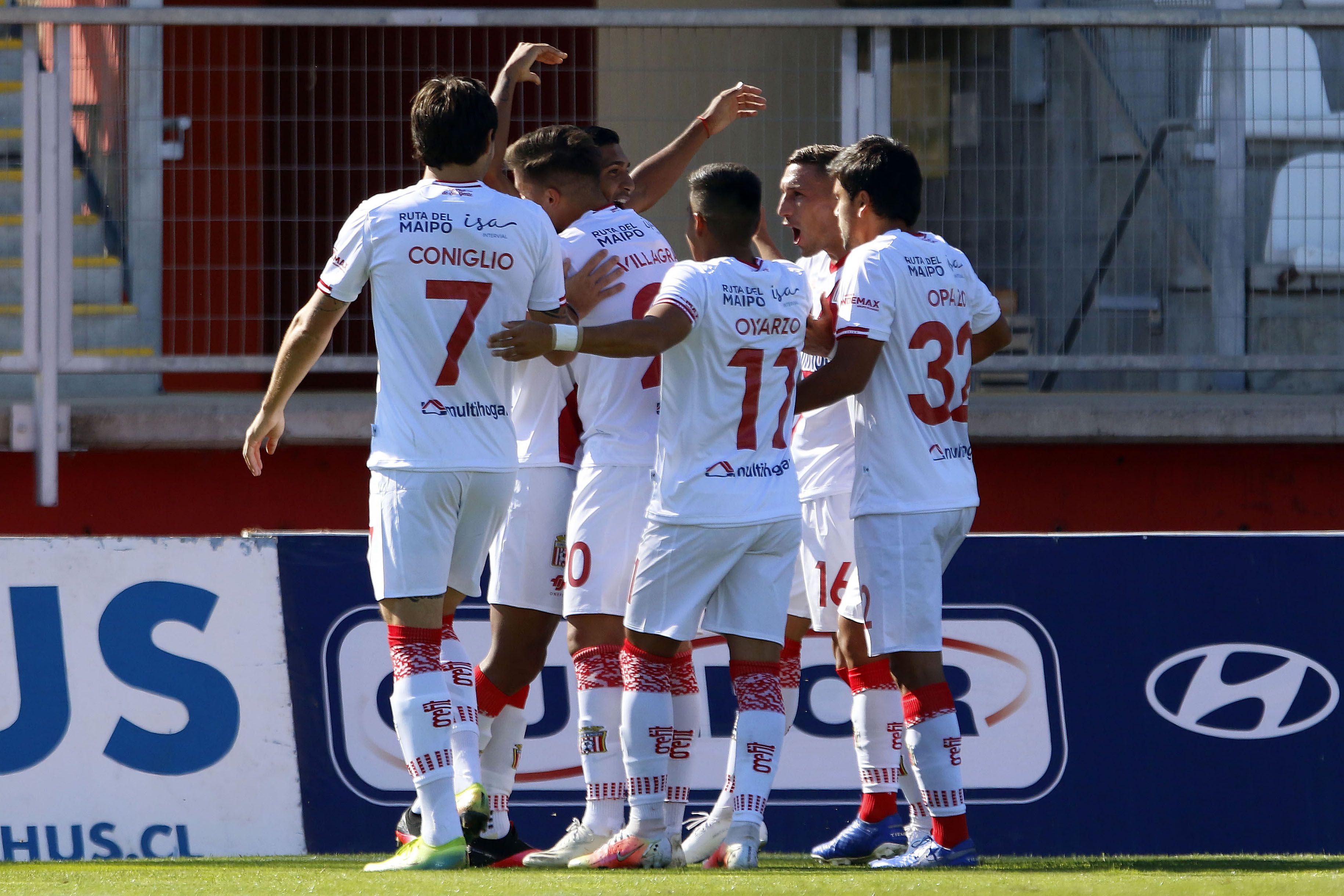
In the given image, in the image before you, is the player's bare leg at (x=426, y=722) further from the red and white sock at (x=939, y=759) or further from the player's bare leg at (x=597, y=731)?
the red and white sock at (x=939, y=759)

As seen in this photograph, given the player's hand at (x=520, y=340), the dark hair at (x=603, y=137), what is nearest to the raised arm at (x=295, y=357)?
the player's hand at (x=520, y=340)

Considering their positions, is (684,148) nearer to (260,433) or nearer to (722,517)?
(722,517)

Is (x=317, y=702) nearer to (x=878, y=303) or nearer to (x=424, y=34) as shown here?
(x=878, y=303)

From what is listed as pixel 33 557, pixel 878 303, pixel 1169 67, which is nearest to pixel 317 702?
pixel 33 557

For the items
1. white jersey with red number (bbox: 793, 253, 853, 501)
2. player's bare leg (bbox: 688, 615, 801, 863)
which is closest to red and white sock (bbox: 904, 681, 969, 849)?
player's bare leg (bbox: 688, 615, 801, 863)

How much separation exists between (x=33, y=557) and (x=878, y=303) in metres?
3.21

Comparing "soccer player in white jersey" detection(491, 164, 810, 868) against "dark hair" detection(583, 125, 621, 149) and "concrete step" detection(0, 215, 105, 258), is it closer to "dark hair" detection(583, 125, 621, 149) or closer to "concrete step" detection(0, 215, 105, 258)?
"dark hair" detection(583, 125, 621, 149)

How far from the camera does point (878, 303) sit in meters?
4.51

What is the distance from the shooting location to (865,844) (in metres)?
5.01

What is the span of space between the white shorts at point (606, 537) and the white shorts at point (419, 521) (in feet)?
1.55

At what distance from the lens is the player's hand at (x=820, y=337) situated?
4.80 meters

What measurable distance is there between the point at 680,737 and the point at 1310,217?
4019 millimetres

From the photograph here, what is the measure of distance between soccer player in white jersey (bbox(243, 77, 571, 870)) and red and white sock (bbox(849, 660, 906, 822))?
150cm

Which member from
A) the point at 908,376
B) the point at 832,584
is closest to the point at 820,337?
the point at 908,376
